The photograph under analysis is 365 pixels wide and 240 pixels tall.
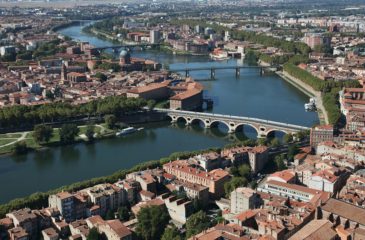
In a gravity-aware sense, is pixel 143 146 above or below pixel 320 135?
below

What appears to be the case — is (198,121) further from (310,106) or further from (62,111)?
(62,111)

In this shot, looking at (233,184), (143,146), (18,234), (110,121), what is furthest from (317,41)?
(18,234)

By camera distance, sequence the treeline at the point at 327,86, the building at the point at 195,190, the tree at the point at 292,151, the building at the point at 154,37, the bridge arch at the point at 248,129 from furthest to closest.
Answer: the building at the point at 154,37, the treeline at the point at 327,86, the bridge arch at the point at 248,129, the tree at the point at 292,151, the building at the point at 195,190

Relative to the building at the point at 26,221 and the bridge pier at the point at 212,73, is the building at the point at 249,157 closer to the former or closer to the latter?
the building at the point at 26,221

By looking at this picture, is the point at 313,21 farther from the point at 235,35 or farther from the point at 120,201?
the point at 120,201

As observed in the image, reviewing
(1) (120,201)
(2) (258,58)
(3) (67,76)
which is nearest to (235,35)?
(2) (258,58)

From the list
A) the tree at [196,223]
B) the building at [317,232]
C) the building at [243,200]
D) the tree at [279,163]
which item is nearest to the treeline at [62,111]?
the tree at [279,163]

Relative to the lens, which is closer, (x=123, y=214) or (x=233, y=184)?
(x=123, y=214)
